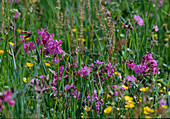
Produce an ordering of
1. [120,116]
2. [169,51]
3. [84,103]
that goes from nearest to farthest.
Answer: [120,116]
[84,103]
[169,51]

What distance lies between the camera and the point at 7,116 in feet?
4.91

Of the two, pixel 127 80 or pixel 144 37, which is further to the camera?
pixel 144 37

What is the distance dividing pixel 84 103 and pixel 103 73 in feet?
0.88

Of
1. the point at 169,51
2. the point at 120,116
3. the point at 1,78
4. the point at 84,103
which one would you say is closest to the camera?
the point at 120,116

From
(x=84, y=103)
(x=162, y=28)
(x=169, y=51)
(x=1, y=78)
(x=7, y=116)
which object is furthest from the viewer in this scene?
(x=162, y=28)

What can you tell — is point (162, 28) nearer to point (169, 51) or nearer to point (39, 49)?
point (169, 51)

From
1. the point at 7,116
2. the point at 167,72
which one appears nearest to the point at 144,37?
the point at 167,72

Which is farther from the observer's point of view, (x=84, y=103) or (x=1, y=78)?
(x=84, y=103)

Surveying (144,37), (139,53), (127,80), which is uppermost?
(144,37)

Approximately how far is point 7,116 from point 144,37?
1706 millimetres

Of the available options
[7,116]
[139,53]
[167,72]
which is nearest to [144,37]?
[139,53]

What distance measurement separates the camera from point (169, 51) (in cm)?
310

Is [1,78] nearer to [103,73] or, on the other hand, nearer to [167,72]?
[103,73]

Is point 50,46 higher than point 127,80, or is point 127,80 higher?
point 50,46
